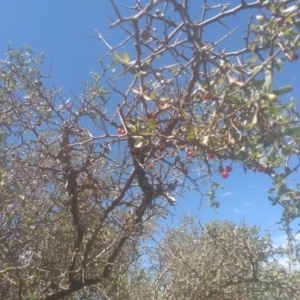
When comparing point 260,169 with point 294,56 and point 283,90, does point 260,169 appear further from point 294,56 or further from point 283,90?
point 283,90

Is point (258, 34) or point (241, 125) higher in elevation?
point (258, 34)

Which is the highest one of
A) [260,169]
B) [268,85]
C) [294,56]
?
[294,56]

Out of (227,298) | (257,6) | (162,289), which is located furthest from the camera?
(162,289)

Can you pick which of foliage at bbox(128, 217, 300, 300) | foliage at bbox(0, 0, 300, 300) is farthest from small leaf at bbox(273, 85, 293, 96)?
foliage at bbox(128, 217, 300, 300)

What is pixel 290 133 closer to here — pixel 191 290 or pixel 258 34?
pixel 258 34

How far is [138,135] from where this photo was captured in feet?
6.83

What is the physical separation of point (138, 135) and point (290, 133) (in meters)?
0.78

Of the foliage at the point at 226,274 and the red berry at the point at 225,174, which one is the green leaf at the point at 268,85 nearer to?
the red berry at the point at 225,174

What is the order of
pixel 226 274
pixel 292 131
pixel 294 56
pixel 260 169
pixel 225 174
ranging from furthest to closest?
pixel 226 274
pixel 225 174
pixel 260 169
pixel 294 56
pixel 292 131

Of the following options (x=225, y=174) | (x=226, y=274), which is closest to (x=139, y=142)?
(x=225, y=174)

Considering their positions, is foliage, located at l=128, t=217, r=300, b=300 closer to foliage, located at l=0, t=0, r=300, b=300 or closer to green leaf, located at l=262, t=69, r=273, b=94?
foliage, located at l=0, t=0, r=300, b=300

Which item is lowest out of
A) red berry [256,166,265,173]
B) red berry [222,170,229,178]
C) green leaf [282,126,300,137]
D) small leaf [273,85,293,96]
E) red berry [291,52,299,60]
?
green leaf [282,126,300,137]

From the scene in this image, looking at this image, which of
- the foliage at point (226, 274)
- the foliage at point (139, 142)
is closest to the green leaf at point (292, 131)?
the foliage at point (139, 142)

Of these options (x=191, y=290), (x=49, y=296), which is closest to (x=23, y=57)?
(x=49, y=296)
